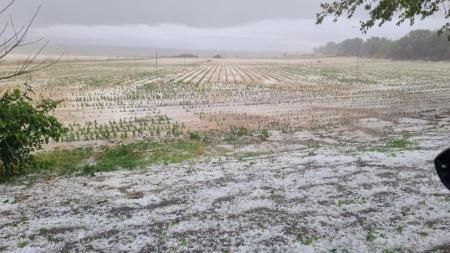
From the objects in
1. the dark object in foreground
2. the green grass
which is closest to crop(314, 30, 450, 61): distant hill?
the green grass

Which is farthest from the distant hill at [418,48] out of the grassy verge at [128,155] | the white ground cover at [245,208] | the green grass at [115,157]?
the white ground cover at [245,208]

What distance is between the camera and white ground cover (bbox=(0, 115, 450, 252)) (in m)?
6.13

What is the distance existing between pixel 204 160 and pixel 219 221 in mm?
4903

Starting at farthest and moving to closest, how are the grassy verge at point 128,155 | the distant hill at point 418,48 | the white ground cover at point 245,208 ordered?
the distant hill at point 418,48 < the grassy verge at point 128,155 < the white ground cover at point 245,208

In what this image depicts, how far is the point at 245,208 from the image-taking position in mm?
7430

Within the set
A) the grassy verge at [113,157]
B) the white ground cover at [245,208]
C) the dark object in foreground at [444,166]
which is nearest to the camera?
the dark object in foreground at [444,166]

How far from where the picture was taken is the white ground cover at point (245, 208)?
613 centimetres

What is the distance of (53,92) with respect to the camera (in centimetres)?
3456

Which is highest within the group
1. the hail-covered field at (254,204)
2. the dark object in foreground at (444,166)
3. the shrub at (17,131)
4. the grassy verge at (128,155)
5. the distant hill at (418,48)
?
the distant hill at (418,48)

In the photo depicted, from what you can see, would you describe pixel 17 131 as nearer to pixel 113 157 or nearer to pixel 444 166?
pixel 113 157

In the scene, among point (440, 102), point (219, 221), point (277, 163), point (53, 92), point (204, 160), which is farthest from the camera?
point (53, 92)

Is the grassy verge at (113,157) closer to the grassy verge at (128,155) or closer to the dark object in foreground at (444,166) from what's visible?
the grassy verge at (128,155)

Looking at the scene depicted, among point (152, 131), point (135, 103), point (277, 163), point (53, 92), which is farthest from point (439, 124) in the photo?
point (53, 92)

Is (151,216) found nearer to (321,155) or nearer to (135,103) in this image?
(321,155)
